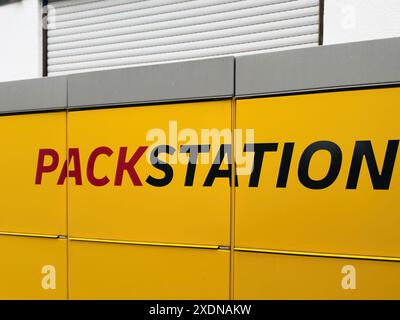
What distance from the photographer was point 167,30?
169 inches

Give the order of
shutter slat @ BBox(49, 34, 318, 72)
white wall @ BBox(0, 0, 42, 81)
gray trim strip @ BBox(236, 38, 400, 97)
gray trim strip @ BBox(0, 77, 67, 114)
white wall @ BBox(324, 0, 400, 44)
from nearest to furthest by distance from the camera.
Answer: gray trim strip @ BBox(236, 38, 400, 97) → gray trim strip @ BBox(0, 77, 67, 114) → white wall @ BBox(324, 0, 400, 44) → shutter slat @ BBox(49, 34, 318, 72) → white wall @ BBox(0, 0, 42, 81)

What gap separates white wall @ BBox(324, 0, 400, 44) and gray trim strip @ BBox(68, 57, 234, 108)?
5.45ft

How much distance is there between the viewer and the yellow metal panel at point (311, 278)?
6.86 feet

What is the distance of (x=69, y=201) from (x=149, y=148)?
0.76 meters

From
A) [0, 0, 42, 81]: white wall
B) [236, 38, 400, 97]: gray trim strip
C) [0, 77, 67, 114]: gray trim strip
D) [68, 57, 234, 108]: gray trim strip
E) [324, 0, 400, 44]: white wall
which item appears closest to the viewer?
[236, 38, 400, 97]: gray trim strip

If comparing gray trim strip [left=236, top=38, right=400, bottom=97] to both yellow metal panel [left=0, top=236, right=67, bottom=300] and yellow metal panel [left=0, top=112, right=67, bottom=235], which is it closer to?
yellow metal panel [left=0, top=112, right=67, bottom=235]

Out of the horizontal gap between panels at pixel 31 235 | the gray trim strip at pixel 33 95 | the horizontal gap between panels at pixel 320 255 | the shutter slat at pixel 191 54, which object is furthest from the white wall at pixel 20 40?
the horizontal gap between panels at pixel 320 255

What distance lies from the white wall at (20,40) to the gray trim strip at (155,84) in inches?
114

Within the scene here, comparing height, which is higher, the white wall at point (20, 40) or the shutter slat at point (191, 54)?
the white wall at point (20, 40)

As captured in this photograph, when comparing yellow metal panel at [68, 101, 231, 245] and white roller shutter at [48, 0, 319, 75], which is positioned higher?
white roller shutter at [48, 0, 319, 75]

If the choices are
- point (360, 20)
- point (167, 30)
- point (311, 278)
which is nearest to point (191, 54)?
point (167, 30)

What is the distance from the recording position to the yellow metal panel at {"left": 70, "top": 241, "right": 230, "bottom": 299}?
7.96 feet

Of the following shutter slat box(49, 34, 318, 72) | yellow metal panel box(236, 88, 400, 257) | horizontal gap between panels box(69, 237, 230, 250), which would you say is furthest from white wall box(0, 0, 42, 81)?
yellow metal panel box(236, 88, 400, 257)

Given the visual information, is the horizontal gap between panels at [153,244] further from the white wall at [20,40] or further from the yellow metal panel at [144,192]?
the white wall at [20,40]
